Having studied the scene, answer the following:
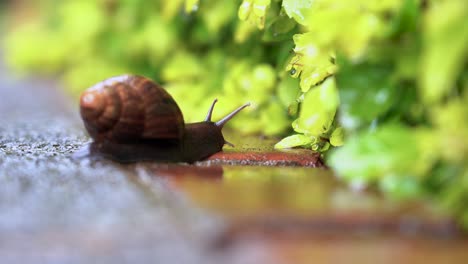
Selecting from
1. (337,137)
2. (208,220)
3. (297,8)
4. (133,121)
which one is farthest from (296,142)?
(208,220)

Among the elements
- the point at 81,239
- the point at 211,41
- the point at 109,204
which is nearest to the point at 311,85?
the point at 109,204

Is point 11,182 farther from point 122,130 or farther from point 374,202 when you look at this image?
point 374,202

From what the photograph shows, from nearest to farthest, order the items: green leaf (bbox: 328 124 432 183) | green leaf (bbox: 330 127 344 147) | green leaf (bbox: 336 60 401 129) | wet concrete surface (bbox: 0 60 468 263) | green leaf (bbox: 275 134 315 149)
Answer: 1. wet concrete surface (bbox: 0 60 468 263)
2. green leaf (bbox: 328 124 432 183)
3. green leaf (bbox: 336 60 401 129)
4. green leaf (bbox: 330 127 344 147)
5. green leaf (bbox: 275 134 315 149)

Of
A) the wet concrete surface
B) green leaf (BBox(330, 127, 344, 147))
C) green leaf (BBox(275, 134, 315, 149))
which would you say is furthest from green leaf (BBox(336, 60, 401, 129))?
green leaf (BBox(275, 134, 315, 149))

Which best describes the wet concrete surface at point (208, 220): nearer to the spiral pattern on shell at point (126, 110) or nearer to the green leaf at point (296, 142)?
the spiral pattern on shell at point (126, 110)

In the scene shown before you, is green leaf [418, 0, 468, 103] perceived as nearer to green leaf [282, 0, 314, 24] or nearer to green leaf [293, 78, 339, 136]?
green leaf [293, 78, 339, 136]

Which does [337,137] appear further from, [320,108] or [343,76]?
[343,76]

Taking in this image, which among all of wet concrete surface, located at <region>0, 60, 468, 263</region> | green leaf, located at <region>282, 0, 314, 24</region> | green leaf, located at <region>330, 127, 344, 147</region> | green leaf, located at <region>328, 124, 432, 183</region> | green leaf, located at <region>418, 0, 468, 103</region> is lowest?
wet concrete surface, located at <region>0, 60, 468, 263</region>
